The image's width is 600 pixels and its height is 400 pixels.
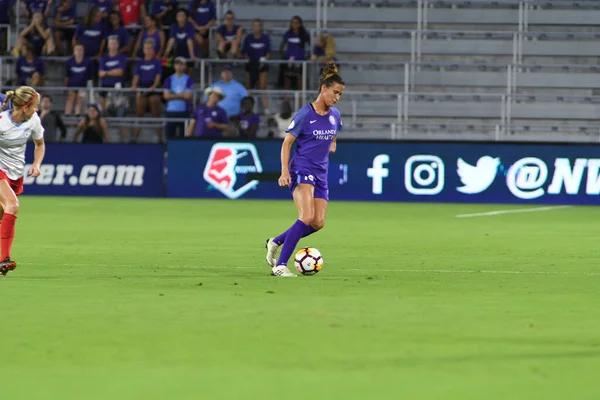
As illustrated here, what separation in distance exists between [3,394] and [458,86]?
1010 inches

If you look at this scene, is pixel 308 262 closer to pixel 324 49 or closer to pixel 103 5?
pixel 324 49

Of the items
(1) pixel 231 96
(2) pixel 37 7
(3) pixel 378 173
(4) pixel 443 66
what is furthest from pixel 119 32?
(4) pixel 443 66

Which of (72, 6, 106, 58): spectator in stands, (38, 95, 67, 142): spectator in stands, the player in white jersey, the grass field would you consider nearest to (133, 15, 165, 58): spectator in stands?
(72, 6, 106, 58): spectator in stands

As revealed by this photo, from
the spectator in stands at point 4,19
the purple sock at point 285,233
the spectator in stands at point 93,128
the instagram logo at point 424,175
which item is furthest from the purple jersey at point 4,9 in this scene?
the purple sock at point 285,233

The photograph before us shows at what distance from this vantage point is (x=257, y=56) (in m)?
29.4

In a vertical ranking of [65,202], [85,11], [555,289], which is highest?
[85,11]

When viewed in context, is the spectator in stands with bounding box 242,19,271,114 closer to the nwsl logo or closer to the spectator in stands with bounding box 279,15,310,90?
the spectator in stands with bounding box 279,15,310,90

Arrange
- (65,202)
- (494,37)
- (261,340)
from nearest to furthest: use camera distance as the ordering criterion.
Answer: (261,340), (65,202), (494,37)

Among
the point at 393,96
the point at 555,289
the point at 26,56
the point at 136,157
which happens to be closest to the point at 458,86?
the point at 393,96

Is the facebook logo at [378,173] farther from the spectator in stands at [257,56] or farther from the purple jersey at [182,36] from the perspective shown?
the purple jersey at [182,36]

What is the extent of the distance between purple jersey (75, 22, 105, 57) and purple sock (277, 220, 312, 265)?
62.5 feet

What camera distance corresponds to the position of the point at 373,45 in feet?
103

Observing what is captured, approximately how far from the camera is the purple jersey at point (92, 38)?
29.9m

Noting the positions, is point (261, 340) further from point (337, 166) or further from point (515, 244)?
point (337, 166)
